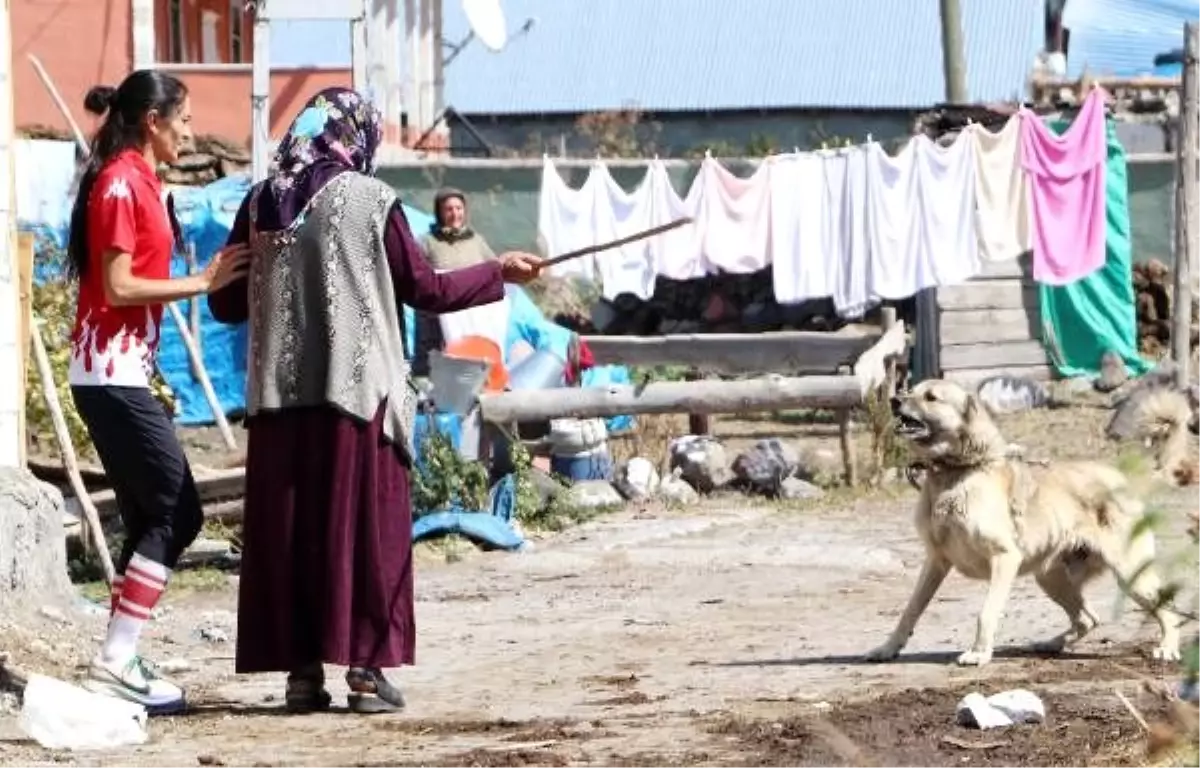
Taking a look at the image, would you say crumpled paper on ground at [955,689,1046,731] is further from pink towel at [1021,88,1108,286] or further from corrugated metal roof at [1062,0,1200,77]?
corrugated metal roof at [1062,0,1200,77]

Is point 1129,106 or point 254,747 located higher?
point 1129,106

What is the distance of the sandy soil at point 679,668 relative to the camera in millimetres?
6332

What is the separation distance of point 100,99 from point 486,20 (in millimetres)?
19633

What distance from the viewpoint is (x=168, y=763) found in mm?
6434

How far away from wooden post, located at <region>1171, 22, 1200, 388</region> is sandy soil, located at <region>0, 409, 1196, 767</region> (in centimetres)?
544

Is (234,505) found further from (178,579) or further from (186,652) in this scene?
(186,652)

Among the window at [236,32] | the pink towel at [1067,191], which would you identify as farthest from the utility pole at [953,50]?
the window at [236,32]

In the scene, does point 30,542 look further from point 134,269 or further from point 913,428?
point 913,428

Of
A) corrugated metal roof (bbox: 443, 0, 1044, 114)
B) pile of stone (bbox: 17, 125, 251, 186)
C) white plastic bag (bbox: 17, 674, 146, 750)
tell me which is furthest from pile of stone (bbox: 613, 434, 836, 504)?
corrugated metal roof (bbox: 443, 0, 1044, 114)

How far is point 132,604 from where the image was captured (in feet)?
24.0

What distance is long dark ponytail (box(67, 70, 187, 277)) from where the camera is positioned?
728 centimetres

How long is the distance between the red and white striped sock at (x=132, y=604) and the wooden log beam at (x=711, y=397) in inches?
272

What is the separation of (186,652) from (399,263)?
8.00 ft

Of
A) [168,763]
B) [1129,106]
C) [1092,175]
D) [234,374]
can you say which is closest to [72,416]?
[168,763]
